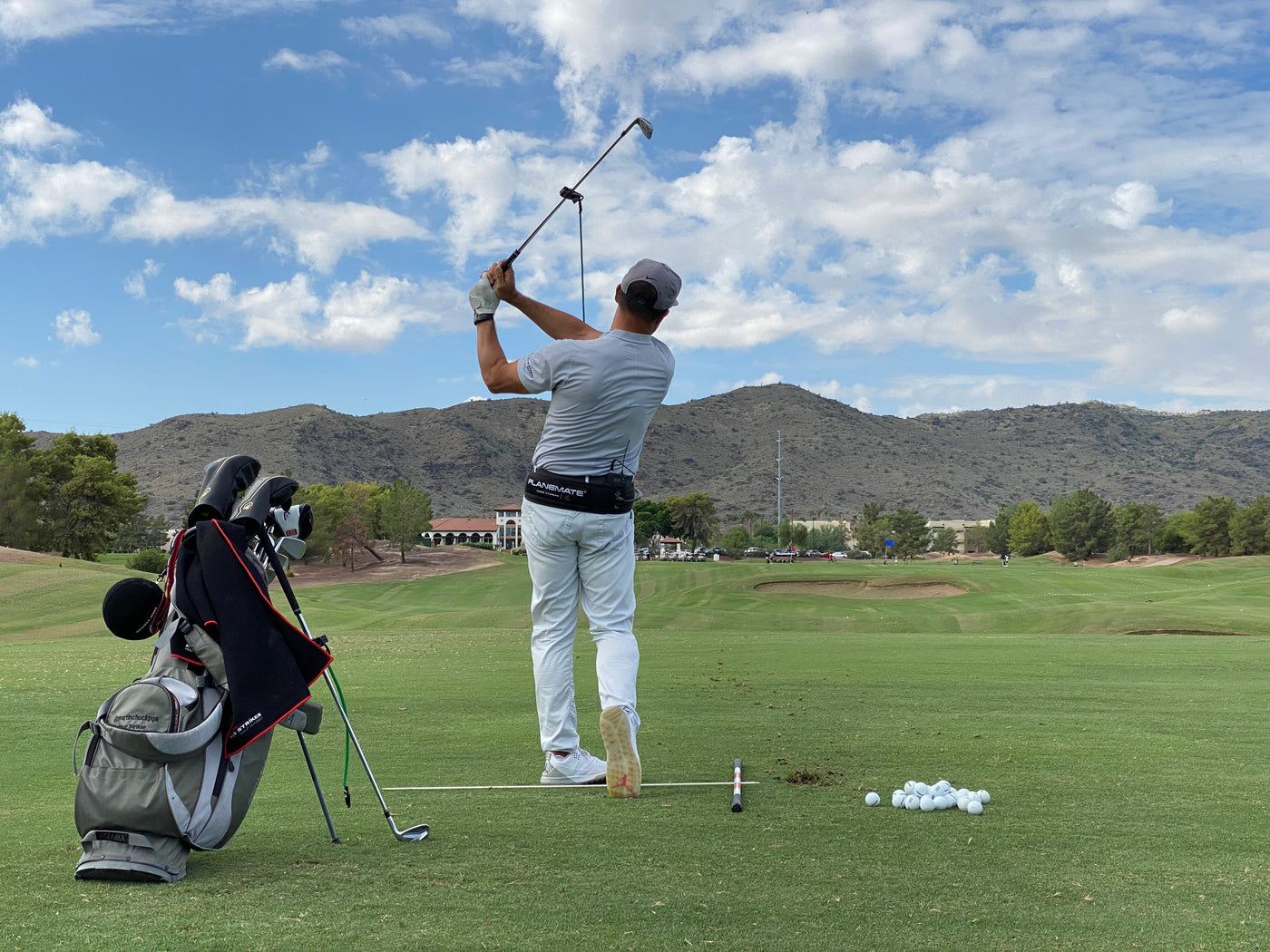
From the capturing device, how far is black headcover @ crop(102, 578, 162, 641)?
3.92 meters

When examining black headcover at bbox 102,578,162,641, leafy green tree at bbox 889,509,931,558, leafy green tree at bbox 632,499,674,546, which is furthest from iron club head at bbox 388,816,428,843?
leafy green tree at bbox 889,509,931,558

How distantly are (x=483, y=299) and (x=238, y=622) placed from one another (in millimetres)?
2507

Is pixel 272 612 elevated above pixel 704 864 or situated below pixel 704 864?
above

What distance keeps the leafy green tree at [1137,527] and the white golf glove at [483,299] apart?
102m

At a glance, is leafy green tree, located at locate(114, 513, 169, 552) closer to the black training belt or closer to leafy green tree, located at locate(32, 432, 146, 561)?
leafy green tree, located at locate(32, 432, 146, 561)

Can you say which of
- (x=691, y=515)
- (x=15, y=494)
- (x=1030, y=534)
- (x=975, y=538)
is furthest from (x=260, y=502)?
(x=975, y=538)

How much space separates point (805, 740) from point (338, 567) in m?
77.2

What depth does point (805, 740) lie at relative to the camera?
6477 mm

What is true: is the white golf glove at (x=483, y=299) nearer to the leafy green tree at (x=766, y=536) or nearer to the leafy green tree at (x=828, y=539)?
the leafy green tree at (x=766, y=536)

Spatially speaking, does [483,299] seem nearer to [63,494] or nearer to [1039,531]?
[63,494]

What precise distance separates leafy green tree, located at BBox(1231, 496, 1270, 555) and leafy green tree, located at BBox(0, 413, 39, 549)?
8453 centimetres

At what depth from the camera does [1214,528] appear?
84000 mm

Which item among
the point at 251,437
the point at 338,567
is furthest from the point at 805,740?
the point at 251,437

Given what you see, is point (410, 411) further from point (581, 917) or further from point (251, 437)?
point (581, 917)
